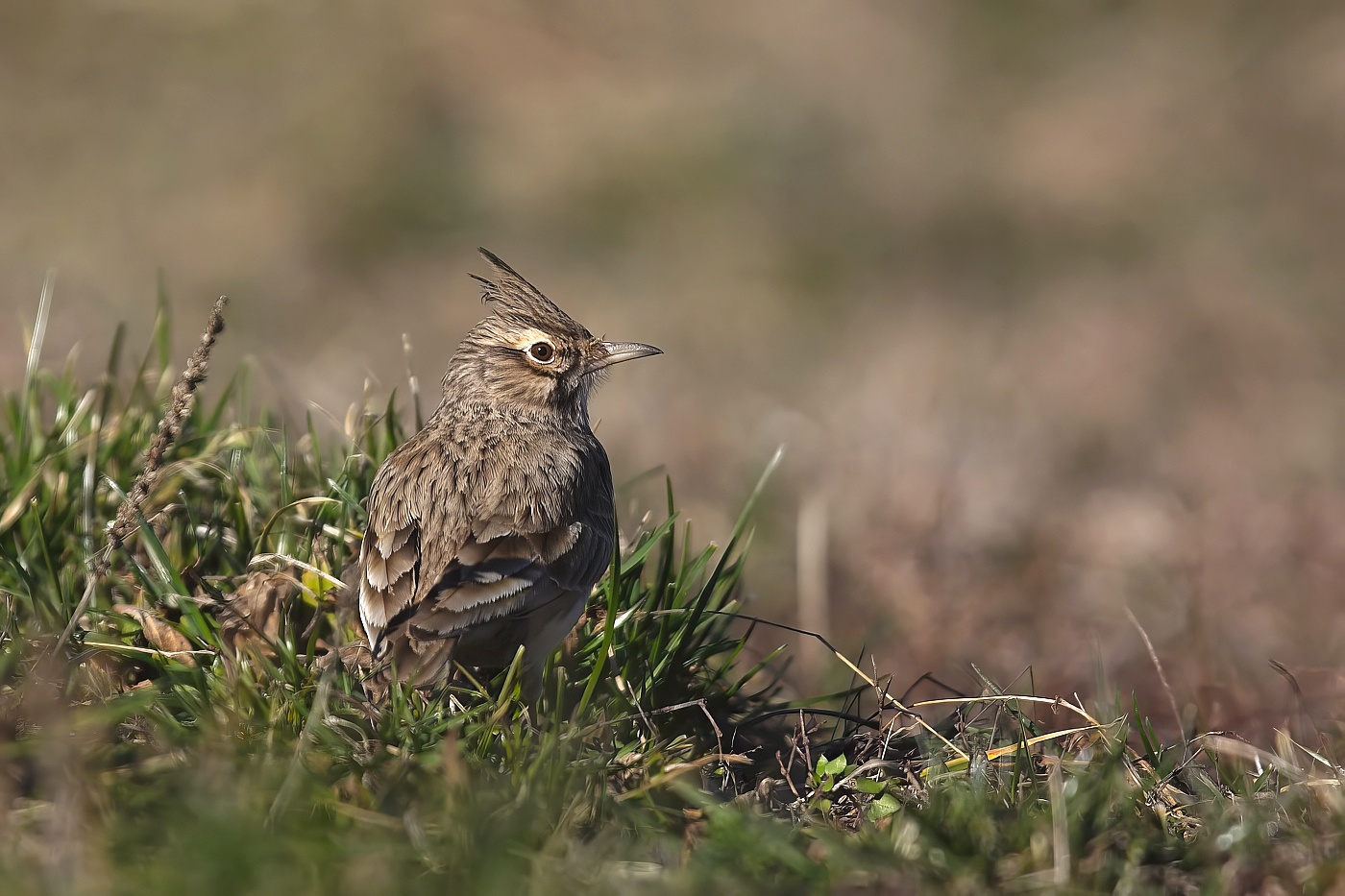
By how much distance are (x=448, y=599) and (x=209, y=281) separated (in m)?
9.41

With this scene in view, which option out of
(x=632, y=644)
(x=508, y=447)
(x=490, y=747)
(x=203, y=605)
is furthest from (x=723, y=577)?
→ (x=203, y=605)

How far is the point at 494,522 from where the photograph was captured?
4547 millimetres

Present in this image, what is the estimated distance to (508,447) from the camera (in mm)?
4953

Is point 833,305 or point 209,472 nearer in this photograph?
point 209,472

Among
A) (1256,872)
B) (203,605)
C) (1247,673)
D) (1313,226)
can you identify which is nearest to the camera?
(1256,872)

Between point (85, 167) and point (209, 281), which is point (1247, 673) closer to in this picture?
point (209, 281)

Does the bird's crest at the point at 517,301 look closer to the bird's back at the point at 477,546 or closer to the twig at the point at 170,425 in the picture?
the bird's back at the point at 477,546

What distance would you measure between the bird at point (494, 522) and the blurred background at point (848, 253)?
6.74ft

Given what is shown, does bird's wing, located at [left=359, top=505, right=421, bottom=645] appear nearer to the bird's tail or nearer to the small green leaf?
the bird's tail

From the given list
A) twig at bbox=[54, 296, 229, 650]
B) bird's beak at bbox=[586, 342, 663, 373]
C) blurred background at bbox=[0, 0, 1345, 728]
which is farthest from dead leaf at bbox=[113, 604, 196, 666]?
blurred background at bbox=[0, 0, 1345, 728]

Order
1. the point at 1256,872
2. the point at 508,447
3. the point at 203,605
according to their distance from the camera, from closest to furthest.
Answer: the point at 1256,872, the point at 203,605, the point at 508,447

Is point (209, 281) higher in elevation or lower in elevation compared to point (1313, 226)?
lower

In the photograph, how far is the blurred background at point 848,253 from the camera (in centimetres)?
810

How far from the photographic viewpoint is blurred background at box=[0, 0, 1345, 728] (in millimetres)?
8102
